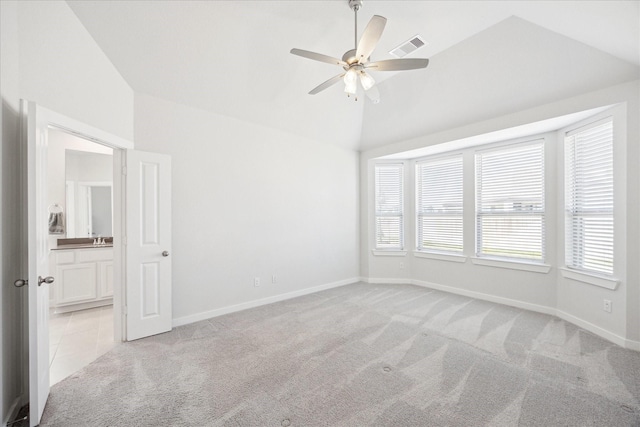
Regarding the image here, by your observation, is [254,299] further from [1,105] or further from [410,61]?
[410,61]

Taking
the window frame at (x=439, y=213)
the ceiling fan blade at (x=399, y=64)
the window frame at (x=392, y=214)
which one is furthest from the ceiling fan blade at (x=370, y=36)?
the window frame at (x=392, y=214)

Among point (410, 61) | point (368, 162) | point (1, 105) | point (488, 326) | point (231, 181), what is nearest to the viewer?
point (1, 105)

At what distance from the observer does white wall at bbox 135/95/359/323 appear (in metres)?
3.56

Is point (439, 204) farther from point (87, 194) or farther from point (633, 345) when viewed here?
point (87, 194)

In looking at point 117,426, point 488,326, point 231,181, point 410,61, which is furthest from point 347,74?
point 488,326

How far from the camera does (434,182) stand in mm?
5402

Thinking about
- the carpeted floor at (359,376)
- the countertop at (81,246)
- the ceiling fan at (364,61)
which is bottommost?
the carpeted floor at (359,376)

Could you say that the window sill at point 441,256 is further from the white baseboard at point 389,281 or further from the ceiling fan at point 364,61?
the ceiling fan at point 364,61

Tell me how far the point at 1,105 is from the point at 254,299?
338cm

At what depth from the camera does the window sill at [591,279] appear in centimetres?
309

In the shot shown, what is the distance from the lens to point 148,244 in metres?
3.24

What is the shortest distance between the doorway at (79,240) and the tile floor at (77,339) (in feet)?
0.04

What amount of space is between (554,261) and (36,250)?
5772 mm

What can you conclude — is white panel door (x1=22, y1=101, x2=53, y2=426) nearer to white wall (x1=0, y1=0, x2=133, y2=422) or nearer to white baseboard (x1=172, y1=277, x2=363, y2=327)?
white wall (x1=0, y1=0, x2=133, y2=422)
